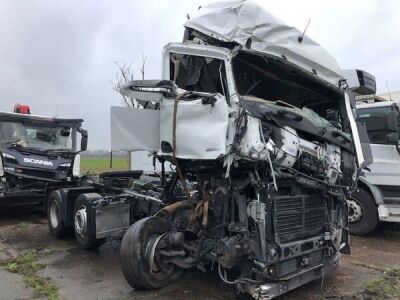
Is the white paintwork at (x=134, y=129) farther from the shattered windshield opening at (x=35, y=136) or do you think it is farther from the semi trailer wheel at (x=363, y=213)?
the shattered windshield opening at (x=35, y=136)

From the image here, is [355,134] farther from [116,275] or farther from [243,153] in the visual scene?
[116,275]

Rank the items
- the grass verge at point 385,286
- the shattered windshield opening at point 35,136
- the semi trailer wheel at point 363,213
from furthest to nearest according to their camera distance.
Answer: the shattered windshield opening at point 35,136 → the semi trailer wheel at point 363,213 → the grass verge at point 385,286

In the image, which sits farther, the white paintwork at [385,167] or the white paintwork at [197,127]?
the white paintwork at [385,167]

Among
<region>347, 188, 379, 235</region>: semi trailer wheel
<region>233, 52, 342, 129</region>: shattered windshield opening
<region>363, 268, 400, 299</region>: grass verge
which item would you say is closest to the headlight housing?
<region>347, 188, 379, 235</region>: semi trailer wheel

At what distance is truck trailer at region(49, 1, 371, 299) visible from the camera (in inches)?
177

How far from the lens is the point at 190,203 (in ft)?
17.1

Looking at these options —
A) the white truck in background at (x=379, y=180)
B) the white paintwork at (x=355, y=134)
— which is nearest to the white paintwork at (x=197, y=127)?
the white paintwork at (x=355, y=134)

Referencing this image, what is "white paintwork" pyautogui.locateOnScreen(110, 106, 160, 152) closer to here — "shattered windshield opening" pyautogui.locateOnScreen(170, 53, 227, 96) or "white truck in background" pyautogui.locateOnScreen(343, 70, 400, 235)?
"shattered windshield opening" pyautogui.locateOnScreen(170, 53, 227, 96)

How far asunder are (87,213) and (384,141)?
5.34 metres

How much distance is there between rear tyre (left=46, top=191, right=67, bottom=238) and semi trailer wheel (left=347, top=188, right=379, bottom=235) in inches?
206

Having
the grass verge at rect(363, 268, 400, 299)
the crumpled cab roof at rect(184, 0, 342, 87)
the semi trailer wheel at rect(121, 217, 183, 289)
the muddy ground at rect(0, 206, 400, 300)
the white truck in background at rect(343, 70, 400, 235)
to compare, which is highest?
the crumpled cab roof at rect(184, 0, 342, 87)

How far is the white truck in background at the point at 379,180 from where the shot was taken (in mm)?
7762

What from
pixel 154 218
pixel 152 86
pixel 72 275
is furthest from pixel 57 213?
pixel 152 86

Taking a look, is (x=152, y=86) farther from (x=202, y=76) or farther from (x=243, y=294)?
(x=243, y=294)
